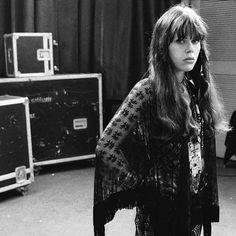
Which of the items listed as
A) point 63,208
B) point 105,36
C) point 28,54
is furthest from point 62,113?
point 63,208

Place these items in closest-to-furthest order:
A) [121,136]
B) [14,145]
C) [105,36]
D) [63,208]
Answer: [121,136]
[63,208]
[14,145]
[105,36]

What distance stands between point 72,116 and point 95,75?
38 centimetres

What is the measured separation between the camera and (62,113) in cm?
329

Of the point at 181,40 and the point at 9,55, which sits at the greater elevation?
the point at 181,40

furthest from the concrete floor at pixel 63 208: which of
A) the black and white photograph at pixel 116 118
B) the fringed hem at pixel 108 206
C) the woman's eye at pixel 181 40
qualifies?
the woman's eye at pixel 181 40

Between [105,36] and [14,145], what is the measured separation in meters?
1.32

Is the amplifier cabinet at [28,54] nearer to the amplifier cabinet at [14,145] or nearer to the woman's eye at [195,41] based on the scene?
the amplifier cabinet at [14,145]

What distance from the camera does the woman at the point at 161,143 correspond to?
3.59 feet

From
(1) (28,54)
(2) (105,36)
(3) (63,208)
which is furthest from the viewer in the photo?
(2) (105,36)

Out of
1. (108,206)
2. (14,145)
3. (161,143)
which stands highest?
(161,143)

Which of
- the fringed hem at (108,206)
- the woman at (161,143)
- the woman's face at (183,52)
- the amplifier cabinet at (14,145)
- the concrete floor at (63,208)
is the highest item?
the woman's face at (183,52)

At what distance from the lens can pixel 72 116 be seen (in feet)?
10.9

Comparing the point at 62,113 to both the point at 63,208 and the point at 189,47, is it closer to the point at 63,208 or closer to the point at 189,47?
the point at 63,208

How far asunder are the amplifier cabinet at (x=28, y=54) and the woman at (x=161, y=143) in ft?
6.84
